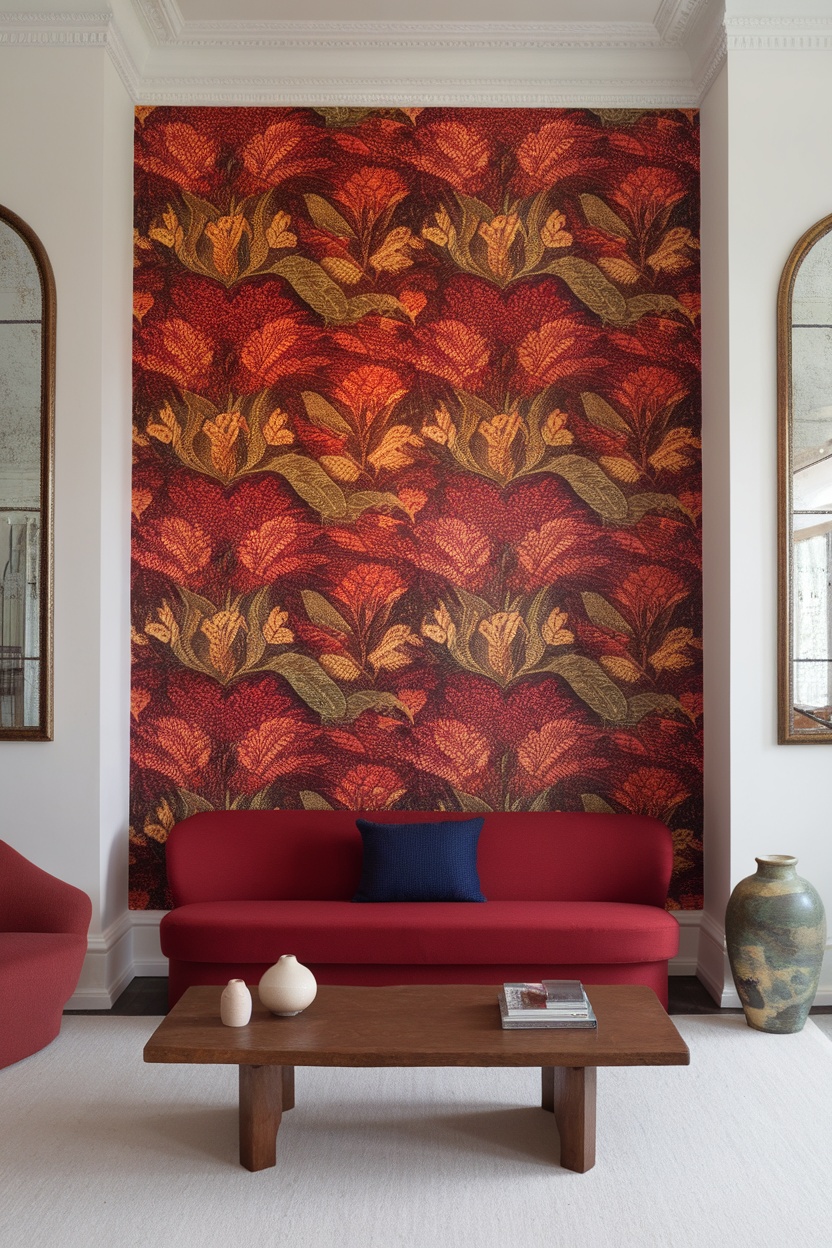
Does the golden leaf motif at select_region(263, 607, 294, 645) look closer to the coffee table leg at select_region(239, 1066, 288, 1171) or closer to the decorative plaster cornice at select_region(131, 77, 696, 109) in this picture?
the coffee table leg at select_region(239, 1066, 288, 1171)

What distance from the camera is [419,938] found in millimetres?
3562

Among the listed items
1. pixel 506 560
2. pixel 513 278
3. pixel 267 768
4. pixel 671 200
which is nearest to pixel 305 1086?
pixel 267 768

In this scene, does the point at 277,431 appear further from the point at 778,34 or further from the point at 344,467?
the point at 778,34

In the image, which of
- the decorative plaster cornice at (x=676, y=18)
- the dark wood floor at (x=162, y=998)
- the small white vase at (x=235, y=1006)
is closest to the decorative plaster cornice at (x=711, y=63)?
the decorative plaster cornice at (x=676, y=18)

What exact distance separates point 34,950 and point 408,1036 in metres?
1.48

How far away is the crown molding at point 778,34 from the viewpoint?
3.93 metres

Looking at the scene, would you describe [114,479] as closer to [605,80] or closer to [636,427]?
[636,427]

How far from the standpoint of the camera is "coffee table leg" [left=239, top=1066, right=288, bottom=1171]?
2590 mm

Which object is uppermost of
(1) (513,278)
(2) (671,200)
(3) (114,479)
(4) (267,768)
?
(2) (671,200)

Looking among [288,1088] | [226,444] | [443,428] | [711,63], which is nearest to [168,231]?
[226,444]

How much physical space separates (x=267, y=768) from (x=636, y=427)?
82.9 inches

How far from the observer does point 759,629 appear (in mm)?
3951

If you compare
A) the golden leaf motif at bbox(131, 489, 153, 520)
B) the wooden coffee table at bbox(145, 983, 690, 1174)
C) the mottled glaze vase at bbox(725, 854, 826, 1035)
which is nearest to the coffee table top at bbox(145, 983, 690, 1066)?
the wooden coffee table at bbox(145, 983, 690, 1174)

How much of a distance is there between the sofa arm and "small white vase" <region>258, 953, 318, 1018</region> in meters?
1.23
